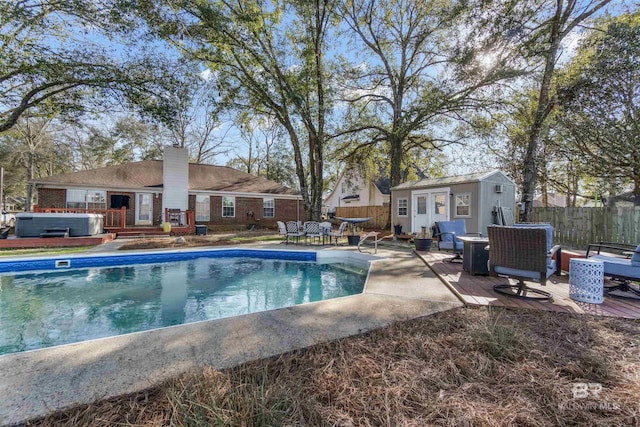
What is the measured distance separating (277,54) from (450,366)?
49.6 feet

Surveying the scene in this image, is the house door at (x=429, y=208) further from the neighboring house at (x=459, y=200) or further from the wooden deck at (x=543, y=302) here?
the wooden deck at (x=543, y=302)

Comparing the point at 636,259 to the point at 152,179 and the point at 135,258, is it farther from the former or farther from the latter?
the point at 152,179

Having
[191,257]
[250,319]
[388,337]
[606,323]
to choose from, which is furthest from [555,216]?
[191,257]

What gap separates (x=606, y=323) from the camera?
3057 mm

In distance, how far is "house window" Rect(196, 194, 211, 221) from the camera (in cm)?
1692

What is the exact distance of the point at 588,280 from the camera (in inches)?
145

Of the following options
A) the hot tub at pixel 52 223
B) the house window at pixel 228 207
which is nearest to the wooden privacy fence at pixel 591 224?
the house window at pixel 228 207

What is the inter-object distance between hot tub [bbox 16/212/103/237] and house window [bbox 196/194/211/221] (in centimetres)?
612

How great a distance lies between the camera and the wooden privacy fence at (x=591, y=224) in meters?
8.80

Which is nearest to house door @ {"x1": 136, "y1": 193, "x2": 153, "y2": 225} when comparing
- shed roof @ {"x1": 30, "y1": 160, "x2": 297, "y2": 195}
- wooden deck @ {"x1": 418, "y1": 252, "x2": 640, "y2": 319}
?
shed roof @ {"x1": 30, "y1": 160, "x2": 297, "y2": 195}

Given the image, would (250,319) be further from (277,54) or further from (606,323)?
(277,54)

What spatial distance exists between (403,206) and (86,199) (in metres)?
16.3

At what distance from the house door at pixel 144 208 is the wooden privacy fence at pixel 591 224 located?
19164 mm

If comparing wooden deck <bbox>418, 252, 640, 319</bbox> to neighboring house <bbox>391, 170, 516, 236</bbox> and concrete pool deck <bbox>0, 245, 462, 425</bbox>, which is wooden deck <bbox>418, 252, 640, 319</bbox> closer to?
concrete pool deck <bbox>0, 245, 462, 425</bbox>
